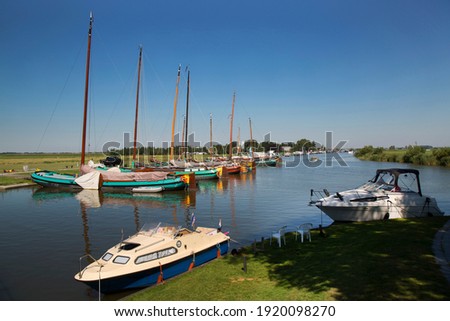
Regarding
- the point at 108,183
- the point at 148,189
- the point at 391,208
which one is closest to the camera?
the point at 391,208

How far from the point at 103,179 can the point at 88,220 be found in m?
22.2

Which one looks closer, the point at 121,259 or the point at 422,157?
the point at 121,259

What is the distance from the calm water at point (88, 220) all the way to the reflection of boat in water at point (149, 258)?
1.03 m

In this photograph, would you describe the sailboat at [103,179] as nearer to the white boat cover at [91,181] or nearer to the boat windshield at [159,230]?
the white boat cover at [91,181]

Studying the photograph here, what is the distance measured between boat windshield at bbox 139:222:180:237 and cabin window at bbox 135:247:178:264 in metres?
0.90

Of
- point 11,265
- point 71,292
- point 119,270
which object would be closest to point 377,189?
point 119,270

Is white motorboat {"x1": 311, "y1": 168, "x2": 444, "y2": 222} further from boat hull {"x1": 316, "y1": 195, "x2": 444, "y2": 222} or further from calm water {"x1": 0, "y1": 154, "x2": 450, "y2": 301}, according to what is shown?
calm water {"x1": 0, "y1": 154, "x2": 450, "y2": 301}

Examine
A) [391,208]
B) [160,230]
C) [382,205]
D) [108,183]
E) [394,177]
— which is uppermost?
[394,177]

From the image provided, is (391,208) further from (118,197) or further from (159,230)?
(118,197)

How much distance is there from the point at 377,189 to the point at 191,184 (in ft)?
98.6

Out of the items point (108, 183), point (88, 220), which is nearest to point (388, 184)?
point (88, 220)

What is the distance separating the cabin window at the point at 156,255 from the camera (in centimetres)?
1379

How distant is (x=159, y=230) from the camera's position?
52.1 feet

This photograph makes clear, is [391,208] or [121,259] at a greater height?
[391,208]
